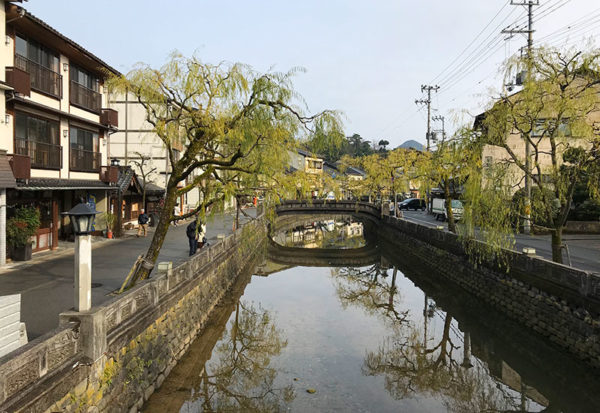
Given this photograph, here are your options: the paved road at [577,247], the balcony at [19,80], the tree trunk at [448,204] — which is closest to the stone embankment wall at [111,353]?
the balcony at [19,80]

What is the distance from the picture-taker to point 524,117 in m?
14.2

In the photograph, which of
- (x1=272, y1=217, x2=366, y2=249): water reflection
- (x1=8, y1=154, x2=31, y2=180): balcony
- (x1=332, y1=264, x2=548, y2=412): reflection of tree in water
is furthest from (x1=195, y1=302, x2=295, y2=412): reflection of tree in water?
(x1=272, y1=217, x2=366, y2=249): water reflection

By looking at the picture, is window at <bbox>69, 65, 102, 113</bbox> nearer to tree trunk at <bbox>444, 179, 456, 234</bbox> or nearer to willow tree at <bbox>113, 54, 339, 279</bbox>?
willow tree at <bbox>113, 54, 339, 279</bbox>

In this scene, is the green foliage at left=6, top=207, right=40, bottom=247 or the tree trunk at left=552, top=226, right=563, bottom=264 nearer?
the tree trunk at left=552, top=226, right=563, bottom=264

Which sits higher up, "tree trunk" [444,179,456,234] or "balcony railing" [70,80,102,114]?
"balcony railing" [70,80,102,114]

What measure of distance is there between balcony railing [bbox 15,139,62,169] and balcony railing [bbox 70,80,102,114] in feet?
9.00

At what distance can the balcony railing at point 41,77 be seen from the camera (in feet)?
52.0

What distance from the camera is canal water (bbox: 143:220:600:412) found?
1016 cm

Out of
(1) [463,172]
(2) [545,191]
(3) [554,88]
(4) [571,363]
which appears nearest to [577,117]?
(3) [554,88]

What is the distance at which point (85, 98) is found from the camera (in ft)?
67.7

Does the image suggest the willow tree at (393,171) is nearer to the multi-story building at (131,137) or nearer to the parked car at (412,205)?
the parked car at (412,205)

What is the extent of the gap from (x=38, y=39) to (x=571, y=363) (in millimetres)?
22185

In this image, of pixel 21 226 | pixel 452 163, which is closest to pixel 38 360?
pixel 21 226

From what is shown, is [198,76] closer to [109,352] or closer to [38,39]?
[109,352]
